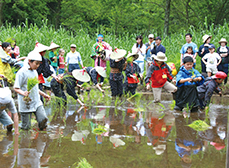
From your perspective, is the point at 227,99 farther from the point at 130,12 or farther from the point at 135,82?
the point at 130,12

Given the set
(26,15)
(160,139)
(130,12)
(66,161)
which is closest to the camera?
(66,161)

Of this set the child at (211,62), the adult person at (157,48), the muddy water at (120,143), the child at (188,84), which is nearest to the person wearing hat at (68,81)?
the muddy water at (120,143)

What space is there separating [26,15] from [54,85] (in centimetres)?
1743

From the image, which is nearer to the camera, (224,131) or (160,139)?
(160,139)

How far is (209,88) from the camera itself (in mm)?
7492

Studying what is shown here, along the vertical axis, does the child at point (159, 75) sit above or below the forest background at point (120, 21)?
below

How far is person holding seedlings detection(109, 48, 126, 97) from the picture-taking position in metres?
8.73

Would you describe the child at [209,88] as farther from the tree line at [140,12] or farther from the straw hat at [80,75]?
the tree line at [140,12]

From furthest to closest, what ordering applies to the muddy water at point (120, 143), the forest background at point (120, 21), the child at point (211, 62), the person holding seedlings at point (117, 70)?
the forest background at point (120, 21), the child at point (211, 62), the person holding seedlings at point (117, 70), the muddy water at point (120, 143)

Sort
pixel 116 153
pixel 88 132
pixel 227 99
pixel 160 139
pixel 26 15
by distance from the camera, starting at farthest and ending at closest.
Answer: pixel 26 15 → pixel 227 99 → pixel 88 132 → pixel 160 139 → pixel 116 153

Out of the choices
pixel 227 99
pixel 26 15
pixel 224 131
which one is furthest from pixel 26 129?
pixel 26 15

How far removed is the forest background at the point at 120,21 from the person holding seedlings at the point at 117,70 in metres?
4.07

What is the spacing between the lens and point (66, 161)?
3934mm

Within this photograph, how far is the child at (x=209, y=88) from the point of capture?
7409 millimetres
